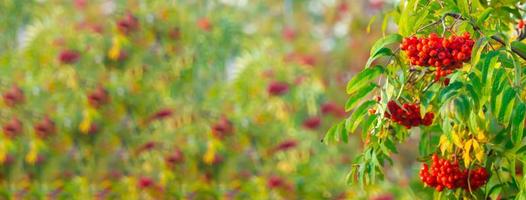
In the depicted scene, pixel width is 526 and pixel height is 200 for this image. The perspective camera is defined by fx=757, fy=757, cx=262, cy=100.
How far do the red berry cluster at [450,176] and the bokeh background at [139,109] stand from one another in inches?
Result: 106

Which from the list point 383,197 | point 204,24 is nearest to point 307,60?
point 204,24

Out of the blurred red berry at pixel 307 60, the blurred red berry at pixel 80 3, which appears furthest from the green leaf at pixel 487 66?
the blurred red berry at pixel 307 60

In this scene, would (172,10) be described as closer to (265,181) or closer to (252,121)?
(252,121)

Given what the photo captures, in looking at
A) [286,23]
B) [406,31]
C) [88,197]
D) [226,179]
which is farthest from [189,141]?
[286,23]

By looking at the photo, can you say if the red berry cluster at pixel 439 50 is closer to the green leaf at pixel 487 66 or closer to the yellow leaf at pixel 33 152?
the green leaf at pixel 487 66

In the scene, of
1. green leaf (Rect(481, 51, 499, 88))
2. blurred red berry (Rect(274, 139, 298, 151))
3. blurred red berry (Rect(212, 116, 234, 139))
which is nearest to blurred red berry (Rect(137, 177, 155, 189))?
blurred red berry (Rect(212, 116, 234, 139))

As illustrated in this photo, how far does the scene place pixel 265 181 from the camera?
5.20m

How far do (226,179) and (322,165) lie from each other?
1.06 meters

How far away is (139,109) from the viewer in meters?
4.95

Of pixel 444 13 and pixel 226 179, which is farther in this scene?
pixel 226 179

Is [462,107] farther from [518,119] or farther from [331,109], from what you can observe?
[331,109]

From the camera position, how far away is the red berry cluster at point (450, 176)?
2256 millimetres

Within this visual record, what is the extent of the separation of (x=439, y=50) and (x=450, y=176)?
1.57 feet

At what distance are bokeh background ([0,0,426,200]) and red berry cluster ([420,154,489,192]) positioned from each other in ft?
8.84
